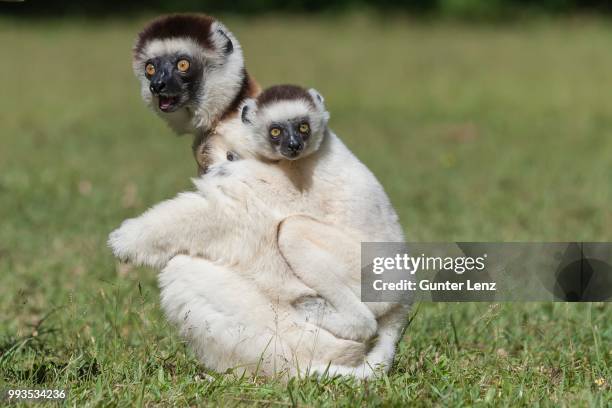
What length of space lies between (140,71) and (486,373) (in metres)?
1.93

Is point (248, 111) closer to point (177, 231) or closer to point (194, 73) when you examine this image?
point (194, 73)

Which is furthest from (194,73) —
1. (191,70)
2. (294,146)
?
(294,146)

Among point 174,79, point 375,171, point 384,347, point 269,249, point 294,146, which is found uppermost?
point 375,171

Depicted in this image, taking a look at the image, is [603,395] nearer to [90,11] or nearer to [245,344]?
[245,344]

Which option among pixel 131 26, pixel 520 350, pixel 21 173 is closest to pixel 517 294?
pixel 520 350

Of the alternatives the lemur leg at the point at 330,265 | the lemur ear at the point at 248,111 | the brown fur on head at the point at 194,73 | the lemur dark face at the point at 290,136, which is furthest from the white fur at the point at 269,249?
the brown fur on head at the point at 194,73

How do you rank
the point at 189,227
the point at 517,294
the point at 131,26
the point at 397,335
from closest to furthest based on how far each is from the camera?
the point at 189,227 < the point at 397,335 < the point at 517,294 < the point at 131,26

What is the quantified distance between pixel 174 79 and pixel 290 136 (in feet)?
2.07

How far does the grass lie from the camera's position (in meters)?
3.60

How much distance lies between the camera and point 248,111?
3641 mm

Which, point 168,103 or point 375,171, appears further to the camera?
point 375,171

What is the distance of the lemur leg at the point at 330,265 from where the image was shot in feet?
10.9

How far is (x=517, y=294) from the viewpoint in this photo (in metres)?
5.08

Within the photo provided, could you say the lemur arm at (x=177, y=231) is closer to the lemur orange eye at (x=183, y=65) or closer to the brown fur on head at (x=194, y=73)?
the brown fur on head at (x=194, y=73)
